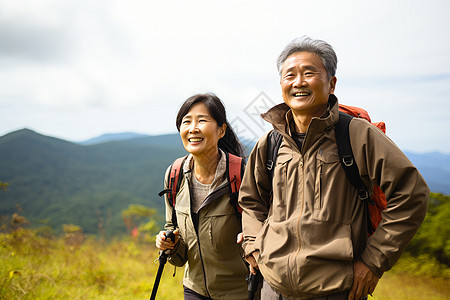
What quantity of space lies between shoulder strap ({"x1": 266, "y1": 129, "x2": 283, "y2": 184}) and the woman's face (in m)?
0.77

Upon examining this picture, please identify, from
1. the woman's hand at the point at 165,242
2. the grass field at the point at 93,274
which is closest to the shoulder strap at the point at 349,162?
the woman's hand at the point at 165,242

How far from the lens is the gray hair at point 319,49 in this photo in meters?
2.00

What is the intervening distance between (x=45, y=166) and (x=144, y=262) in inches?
470

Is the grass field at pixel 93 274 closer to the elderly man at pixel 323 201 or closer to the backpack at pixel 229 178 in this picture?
the backpack at pixel 229 178

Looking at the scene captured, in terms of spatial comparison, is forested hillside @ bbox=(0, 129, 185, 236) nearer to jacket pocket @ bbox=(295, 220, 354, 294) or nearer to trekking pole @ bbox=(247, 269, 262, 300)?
trekking pole @ bbox=(247, 269, 262, 300)

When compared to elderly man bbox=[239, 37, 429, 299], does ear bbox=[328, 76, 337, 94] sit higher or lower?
higher

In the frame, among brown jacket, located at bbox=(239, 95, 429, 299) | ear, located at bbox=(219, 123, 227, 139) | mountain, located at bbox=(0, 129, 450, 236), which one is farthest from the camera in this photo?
mountain, located at bbox=(0, 129, 450, 236)

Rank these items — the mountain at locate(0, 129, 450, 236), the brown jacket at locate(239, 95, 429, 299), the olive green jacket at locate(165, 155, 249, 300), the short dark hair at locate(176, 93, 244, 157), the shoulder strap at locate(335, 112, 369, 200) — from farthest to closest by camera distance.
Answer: the mountain at locate(0, 129, 450, 236)
the short dark hair at locate(176, 93, 244, 157)
the olive green jacket at locate(165, 155, 249, 300)
the shoulder strap at locate(335, 112, 369, 200)
the brown jacket at locate(239, 95, 429, 299)

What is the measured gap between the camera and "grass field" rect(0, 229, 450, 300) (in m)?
4.62

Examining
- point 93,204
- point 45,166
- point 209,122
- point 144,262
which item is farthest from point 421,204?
point 45,166

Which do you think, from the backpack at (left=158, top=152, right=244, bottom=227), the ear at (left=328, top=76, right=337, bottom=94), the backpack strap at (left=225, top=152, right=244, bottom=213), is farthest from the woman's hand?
the ear at (left=328, top=76, right=337, bottom=94)

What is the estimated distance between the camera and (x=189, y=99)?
10.00 ft

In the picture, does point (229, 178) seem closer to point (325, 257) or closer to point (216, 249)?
point (216, 249)

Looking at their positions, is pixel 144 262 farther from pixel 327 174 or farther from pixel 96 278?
pixel 327 174
